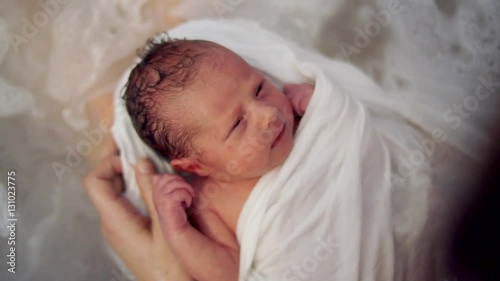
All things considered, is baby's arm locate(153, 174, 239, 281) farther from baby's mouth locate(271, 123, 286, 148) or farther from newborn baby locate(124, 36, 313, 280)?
baby's mouth locate(271, 123, 286, 148)

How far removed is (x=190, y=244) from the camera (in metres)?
0.61

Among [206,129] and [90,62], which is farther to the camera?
[90,62]

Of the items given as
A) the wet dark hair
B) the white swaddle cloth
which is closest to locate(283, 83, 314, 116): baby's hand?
the white swaddle cloth

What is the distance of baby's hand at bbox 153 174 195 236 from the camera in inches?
24.3

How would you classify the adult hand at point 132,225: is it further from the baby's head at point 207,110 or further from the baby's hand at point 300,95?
the baby's hand at point 300,95

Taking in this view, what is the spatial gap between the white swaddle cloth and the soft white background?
5 centimetres

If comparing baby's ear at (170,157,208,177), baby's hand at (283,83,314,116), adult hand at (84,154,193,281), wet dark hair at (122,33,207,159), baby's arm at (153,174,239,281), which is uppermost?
baby's hand at (283,83,314,116)

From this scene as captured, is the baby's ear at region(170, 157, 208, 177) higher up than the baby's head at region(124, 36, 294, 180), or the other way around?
the baby's head at region(124, 36, 294, 180)

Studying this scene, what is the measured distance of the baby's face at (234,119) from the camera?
596 mm

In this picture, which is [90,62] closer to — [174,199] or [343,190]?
[174,199]

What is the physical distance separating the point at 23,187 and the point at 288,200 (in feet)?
1.14

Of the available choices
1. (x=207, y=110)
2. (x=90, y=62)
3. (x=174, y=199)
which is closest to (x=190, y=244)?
(x=174, y=199)

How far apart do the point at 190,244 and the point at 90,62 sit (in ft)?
0.98

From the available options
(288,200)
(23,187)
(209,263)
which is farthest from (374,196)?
(23,187)
